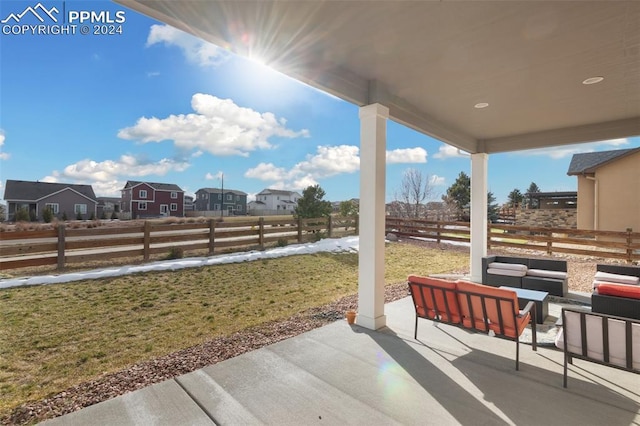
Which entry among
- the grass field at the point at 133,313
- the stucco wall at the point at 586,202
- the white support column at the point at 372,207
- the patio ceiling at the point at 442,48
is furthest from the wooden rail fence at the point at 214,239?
the white support column at the point at 372,207

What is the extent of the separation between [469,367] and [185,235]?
7.96 metres

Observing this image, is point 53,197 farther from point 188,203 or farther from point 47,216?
point 188,203

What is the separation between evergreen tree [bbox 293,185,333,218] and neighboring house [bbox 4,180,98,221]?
35.0 feet

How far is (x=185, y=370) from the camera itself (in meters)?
2.54

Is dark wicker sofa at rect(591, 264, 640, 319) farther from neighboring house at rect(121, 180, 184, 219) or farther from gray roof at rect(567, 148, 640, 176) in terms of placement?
neighboring house at rect(121, 180, 184, 219)

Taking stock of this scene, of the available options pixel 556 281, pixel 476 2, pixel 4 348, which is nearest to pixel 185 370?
pixel 4 348

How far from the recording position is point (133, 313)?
424 cm

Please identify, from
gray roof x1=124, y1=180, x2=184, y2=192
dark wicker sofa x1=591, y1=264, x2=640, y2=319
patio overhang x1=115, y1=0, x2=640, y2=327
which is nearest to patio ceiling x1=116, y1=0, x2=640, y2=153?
patio overhang x1=115, y1=0, x2=640, y2=327

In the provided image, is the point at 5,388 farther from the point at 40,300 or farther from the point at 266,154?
the point at 266,154

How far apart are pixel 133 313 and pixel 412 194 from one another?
1550cm

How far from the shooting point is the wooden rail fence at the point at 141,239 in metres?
6.09

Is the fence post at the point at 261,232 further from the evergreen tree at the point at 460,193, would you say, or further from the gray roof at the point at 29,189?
the evergreen tree at the point at 460,193

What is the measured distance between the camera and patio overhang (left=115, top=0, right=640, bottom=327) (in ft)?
6.99

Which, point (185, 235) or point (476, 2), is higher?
point (476, 2)
